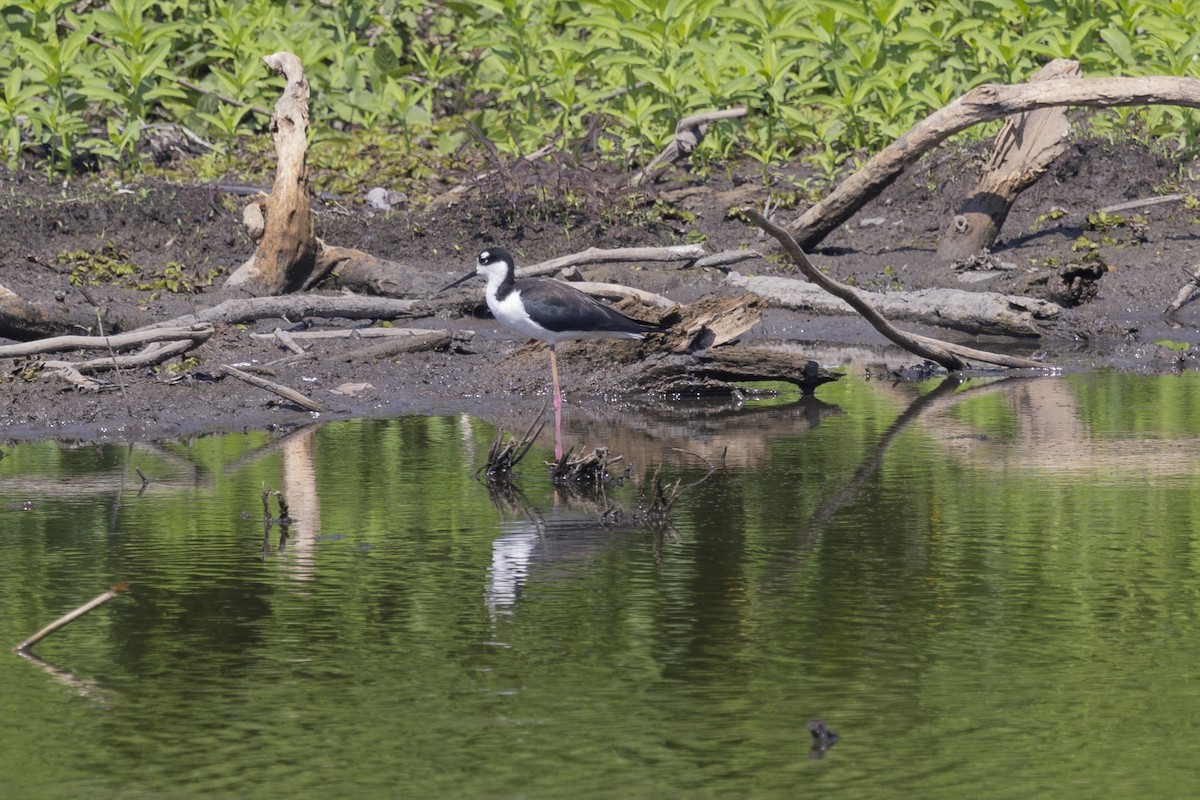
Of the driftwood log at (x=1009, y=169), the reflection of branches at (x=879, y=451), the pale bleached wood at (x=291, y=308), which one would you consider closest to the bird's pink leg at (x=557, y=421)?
the reflection of branches at (x=879, y=451)

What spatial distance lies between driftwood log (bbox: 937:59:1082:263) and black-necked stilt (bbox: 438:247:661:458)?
5043 millimetres

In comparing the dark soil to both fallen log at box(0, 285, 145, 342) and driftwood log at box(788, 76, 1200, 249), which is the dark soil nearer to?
fallen log at box(0, 285, 145, 342)

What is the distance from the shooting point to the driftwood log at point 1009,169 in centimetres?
1532

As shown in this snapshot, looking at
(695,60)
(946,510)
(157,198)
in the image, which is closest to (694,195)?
(695,60)

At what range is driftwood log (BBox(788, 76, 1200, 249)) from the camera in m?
14.3

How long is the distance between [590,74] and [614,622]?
46.5ft

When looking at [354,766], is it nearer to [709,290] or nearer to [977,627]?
[977,627]

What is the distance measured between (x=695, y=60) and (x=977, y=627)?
41.2 feet

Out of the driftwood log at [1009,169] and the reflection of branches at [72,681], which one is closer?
the reflection of branches at [72,681]

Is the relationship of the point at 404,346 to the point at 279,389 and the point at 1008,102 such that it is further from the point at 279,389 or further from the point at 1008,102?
the point at 1008,102

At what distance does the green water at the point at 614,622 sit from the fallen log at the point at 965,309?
3722mm

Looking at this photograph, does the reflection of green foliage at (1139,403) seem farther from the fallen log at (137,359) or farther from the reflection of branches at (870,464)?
the fallen log at (137,359)

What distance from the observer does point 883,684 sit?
5.66m

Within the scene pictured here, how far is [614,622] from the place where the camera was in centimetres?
645
